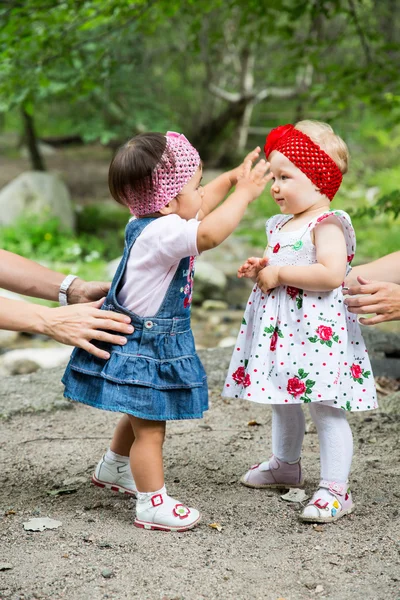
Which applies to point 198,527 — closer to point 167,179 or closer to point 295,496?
point 295,496

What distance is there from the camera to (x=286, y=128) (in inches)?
99.0

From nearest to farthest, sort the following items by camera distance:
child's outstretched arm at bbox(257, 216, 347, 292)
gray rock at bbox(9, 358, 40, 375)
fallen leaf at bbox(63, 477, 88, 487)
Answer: child's outstretched arm at bbox(257, 216, 347, 292) < fallen leaf at bbox(63, 477, 88, 487) < gray rock at bbox(9, 358, 40, 375)

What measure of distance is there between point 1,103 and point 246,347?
489 cm

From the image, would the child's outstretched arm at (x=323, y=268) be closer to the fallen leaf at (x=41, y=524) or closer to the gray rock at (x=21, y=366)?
the fallen leaf at (x=41, y=524)

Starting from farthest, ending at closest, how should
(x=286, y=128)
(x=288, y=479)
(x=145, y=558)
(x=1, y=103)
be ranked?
(x=1, y=103) → (x=288, y=479) → (x=286, y=128) → (x=145, y=558)

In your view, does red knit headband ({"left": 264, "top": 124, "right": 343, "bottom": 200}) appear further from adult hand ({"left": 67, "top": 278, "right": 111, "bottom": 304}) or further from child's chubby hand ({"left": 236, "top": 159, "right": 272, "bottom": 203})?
adult hand ({"left": 67, "top": 278, "right": 111, "bottom": 304})

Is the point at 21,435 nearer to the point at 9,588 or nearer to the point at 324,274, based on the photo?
the point at 9,588

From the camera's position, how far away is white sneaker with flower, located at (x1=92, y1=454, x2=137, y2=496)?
9.04ft

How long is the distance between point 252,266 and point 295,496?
0.92m

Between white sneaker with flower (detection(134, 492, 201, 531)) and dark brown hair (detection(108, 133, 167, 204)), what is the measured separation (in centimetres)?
108

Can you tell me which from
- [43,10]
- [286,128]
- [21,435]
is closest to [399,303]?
[286,128]

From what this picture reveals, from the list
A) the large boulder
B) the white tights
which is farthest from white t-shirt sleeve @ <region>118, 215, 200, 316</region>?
the large boulder

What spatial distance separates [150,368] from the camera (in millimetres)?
2404

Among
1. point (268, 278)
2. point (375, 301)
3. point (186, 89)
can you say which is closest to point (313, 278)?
point (268, 278)
